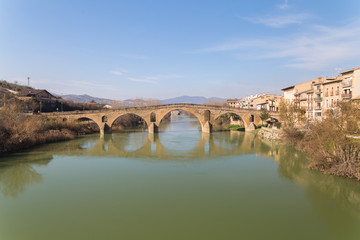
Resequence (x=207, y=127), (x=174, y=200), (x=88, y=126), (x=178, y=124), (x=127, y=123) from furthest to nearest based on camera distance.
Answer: (x=178, y=124) → (x=127, y=123) → (x=88, y=126) → (x=207, y=127) → (x=174, y=200)

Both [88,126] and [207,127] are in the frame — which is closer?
[207,127]

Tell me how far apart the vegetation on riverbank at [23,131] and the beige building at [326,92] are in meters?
23.1

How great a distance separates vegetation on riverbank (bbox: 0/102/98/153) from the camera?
18688 mm

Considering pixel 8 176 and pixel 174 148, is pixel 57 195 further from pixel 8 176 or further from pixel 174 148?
pixel 174 148

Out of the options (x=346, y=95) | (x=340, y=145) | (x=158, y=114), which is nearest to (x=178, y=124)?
(x=158, y=114)

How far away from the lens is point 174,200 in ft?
32.3

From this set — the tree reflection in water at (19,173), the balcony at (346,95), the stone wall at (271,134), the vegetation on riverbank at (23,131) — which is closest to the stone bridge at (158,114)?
the stone wall at (271,134)

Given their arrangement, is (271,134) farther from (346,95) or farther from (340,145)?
(340,145)

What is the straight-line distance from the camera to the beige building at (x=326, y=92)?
19.8 metres

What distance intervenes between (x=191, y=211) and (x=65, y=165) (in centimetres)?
1053

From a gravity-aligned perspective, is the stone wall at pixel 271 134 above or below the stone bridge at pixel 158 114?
below

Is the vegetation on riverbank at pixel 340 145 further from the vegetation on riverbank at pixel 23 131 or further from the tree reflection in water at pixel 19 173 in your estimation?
Answer: the vegetation on riverbank at pixel 23 131

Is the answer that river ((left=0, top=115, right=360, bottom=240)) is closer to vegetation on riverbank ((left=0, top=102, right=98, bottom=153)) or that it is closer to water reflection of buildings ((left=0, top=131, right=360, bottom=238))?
water reflection of buildings ((left=0, top=131, right=360, bottom=238))

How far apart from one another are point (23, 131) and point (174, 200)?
16733 millimetres
